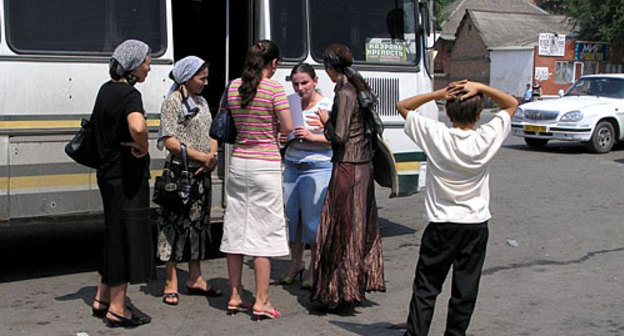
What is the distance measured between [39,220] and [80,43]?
1.52 metres

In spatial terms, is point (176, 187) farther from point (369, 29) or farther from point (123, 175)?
point (369, 29)

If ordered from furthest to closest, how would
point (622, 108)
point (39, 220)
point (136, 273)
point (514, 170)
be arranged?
1. point (622, 108)
2. point (514, 170)
3. point (39, 220)
4. point (136, 273)

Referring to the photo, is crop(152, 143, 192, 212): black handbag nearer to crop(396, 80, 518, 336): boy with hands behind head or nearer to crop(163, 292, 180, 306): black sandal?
crop(163, 292, 180, 306): black sandal

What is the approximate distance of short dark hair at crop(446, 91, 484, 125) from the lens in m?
4.70

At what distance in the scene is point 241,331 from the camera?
5684 millimetres

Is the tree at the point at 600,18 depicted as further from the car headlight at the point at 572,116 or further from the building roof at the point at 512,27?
the car headlight at the point at 572,116

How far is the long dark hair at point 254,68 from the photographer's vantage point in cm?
567

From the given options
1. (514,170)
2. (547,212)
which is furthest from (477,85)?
(514,170)

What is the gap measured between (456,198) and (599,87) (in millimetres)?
15063

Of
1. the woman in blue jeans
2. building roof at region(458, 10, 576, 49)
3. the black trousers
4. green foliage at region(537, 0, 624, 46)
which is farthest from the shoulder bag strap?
building roof at region(458, 10, 576, 49)

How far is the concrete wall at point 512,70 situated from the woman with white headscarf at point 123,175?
4107 centimetres

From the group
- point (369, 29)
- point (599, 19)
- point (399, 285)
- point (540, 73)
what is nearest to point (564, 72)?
point (540, 73)

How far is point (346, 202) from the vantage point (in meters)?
5.95

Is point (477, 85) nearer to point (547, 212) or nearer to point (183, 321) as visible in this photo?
point (183, 321)
